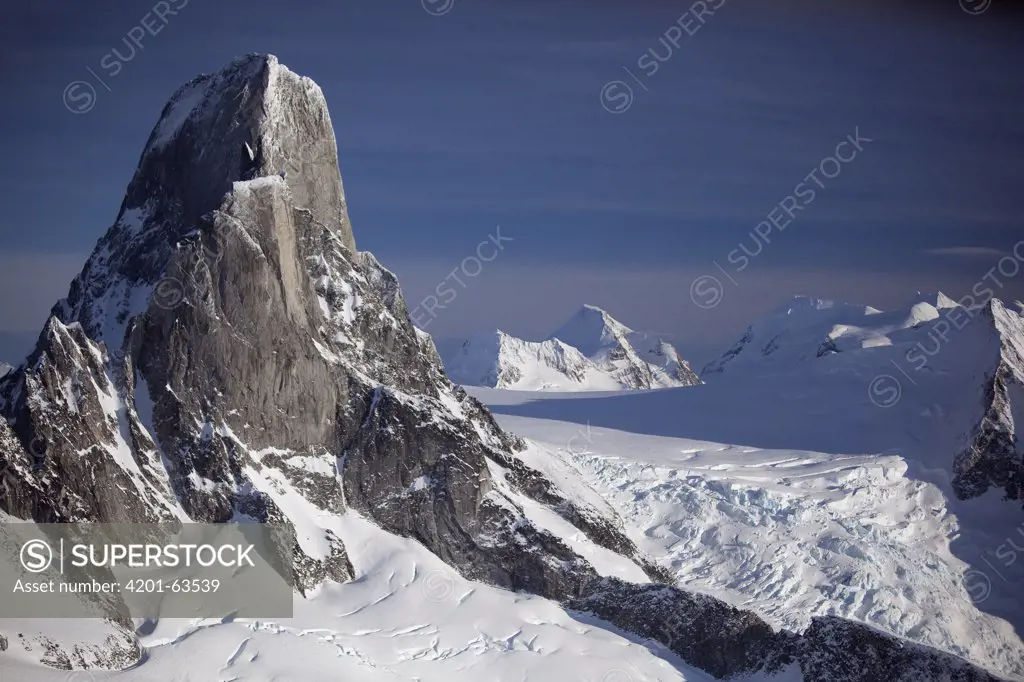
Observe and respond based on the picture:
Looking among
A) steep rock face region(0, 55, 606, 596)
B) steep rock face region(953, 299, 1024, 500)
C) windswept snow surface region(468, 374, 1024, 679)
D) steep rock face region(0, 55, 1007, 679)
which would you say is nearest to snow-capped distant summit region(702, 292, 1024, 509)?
steep rock face region(953, 299, 1024, 500)

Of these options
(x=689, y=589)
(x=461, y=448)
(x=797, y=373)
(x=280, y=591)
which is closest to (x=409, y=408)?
(x=461, y=448)

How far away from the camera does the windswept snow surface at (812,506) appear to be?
12888cm

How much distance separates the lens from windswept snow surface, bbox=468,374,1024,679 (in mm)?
128875

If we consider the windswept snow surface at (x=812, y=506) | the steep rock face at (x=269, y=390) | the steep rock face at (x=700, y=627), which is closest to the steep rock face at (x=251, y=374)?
Result: the steep rock face at (x=269, y=390)

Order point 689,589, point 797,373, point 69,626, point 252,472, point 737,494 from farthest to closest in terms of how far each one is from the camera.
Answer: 1. point 797,373
2. point 737,494
3. point 689,589
4. point 252,472
5. point 69,626

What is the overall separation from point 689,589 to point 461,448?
1017 inches

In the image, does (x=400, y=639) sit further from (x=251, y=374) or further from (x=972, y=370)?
(x=972, y=370)

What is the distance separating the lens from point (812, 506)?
476 ft

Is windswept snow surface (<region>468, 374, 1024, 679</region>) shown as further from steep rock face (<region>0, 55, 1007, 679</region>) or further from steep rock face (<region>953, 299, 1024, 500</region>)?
steep rock face (<region>0, 55, 1007, 679</region>)

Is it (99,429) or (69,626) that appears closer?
(69,626)

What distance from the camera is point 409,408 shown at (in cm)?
11781

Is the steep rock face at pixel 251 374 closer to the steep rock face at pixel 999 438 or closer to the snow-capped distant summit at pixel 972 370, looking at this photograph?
the steep rock face at pixel 999 438

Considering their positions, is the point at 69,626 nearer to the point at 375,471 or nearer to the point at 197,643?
the point at 197,643

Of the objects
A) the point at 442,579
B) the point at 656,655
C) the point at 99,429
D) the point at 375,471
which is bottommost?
the point at 656,655
